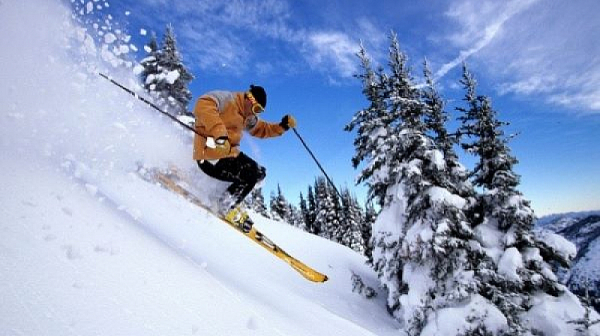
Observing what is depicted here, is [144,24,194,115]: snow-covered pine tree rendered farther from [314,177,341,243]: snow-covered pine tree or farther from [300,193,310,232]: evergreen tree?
[300,193,310,232]: evergreen tree

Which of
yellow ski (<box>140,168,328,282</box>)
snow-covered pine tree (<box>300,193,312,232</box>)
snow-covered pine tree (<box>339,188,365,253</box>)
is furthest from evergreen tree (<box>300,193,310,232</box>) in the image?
yellow ski (<box>140,168,328,282</box>)

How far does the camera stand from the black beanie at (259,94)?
7602 mm

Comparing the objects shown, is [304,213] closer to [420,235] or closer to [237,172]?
[420,235]

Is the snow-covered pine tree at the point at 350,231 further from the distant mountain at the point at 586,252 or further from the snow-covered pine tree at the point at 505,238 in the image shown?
the snow-covered pine tree at the point at 505,238

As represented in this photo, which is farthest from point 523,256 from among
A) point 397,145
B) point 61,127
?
point 61,127

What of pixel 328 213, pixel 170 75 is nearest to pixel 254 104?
pixel 170 75

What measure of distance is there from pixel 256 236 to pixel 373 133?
11803mm

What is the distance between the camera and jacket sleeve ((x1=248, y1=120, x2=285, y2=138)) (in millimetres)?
8781

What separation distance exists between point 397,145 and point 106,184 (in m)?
12.7

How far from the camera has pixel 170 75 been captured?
26656 millimetres

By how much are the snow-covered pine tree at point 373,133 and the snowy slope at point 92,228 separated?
7809mm

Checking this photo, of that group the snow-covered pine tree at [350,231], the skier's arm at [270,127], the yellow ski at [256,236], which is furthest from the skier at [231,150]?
the snow-covered pine tree at [350,231]

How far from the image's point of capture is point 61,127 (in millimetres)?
8375

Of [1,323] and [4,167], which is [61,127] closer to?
[4,167]
